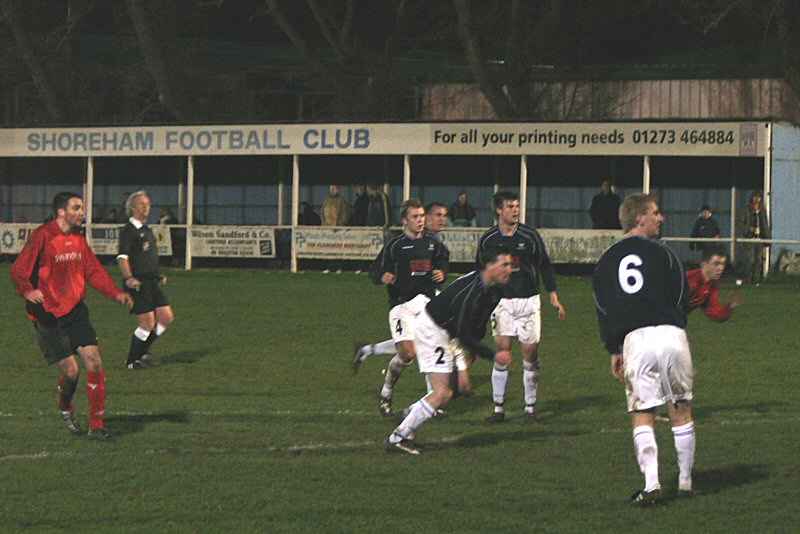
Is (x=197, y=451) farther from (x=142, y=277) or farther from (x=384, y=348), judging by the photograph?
(x=142, y=277)

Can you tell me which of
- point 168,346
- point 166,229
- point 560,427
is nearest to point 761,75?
point 166,229

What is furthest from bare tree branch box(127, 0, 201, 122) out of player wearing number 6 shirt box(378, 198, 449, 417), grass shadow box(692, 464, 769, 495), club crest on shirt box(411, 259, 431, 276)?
grass shadow box(692, 464, 769, 495)

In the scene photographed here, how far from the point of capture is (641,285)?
7898mm

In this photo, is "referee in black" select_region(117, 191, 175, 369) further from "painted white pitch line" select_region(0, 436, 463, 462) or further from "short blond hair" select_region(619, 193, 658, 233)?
"short blond hair" select_region(619, 193, 658, 233)

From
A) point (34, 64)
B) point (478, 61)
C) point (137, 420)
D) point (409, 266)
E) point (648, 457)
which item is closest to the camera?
point (648, 457)

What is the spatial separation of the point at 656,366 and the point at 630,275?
522 millimetres

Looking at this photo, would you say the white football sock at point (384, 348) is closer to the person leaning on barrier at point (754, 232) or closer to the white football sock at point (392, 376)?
→ the white football sock at point (392, 376)

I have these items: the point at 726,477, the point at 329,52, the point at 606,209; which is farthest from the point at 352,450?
the point at 329,52

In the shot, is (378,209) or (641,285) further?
(378,209)

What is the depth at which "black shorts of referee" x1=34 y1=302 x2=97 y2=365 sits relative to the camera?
10.2m

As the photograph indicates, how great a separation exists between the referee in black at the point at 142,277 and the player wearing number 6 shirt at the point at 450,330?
541 cm

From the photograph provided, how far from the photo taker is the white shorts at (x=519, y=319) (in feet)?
37.8

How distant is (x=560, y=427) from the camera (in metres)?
10.9

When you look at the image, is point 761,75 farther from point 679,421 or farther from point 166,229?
point 679,421
